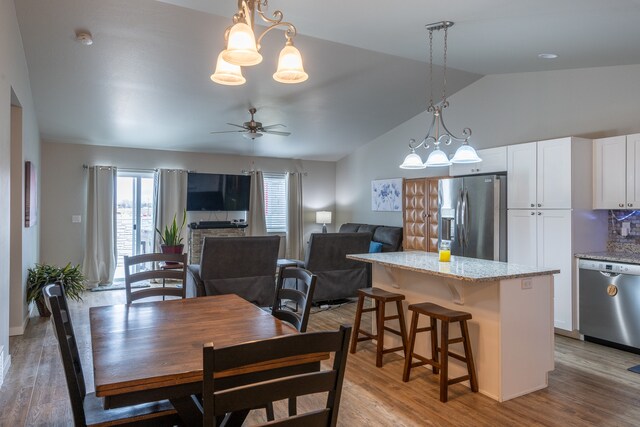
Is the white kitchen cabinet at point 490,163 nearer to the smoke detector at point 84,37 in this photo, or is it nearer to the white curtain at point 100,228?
the smoke detector at point 84,37

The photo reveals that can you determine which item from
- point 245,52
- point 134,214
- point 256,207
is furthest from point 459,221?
point 134,214

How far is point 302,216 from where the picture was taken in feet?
29.5

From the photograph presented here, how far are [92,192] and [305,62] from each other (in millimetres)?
4410

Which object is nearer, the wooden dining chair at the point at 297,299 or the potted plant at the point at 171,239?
the wooden dining chair at the point at 297,299

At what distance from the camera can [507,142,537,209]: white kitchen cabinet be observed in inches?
183

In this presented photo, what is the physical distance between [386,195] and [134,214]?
15.1 ft

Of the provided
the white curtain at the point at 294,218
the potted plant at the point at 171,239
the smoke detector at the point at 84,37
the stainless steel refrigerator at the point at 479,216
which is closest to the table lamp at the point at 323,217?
the white curtain at the point at 294,218

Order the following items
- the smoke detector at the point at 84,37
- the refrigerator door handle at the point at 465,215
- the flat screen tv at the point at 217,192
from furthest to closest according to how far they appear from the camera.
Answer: the flat screen tv at the point at 217,192, the refrigerator door handle at the point at 465,215, the smoke detector at the point at 84,37

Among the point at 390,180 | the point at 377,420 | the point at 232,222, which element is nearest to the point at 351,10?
the point at 377,420

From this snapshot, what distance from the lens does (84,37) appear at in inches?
156

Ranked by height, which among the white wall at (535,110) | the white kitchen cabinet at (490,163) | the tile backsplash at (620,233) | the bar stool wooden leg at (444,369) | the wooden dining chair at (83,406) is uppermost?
the white wall at (535,110)

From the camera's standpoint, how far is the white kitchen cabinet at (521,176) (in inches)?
183

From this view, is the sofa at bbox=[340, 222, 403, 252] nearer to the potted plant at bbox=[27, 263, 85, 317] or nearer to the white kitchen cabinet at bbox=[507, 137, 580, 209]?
the white kitchen cabinet at bbox=[507, 137, 580, 209]

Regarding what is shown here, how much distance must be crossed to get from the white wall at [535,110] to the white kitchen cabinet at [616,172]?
0.27m
